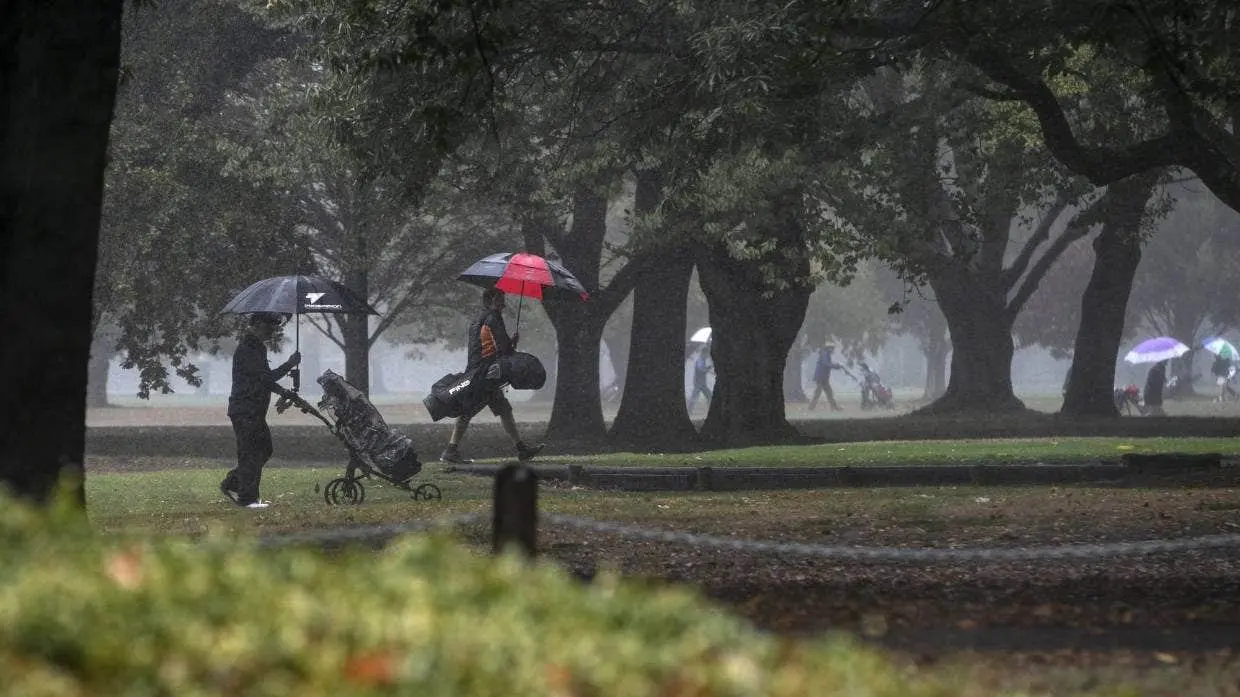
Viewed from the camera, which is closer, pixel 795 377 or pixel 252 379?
pixel 252 379

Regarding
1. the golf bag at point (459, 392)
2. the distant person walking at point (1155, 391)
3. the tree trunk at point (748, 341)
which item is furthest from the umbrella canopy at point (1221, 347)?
the golf bag at point (459, 392)

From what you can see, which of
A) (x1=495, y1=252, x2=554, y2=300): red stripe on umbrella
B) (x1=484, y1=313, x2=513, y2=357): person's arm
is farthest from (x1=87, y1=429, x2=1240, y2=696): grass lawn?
(x1=495, y1=252, x2=554, y2=300): red stripe on umbrella

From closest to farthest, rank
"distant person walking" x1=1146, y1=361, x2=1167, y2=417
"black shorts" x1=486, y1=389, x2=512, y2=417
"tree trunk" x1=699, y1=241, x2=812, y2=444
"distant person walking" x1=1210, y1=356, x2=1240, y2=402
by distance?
1. "black shorts" x1=486, y1=389, x2=512, y2=417
2. "tree trunk" x1=699, y1=241, x2=812, y2=444
3. "distant person walking" x1=1146, y1=361, x2=1167, y2=417
4. "distant person walking" x1=1210, y1=356, x2=1240, y2=402

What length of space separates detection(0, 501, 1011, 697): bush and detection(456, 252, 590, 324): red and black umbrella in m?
16.8

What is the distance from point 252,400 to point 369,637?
45.8 ft

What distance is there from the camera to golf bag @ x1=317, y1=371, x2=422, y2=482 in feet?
59.5

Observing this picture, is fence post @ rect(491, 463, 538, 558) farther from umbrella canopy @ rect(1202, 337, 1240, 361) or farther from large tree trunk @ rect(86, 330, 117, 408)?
large tree trunk @ rect(86, 330, 117, 408)

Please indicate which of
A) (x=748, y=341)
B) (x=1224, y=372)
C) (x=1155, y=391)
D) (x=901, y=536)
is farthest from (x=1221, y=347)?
(x=901, y=536)

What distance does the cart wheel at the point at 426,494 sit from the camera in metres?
18.0

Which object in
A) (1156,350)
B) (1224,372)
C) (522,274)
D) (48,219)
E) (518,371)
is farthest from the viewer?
(1224,372)

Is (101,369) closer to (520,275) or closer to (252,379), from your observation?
(520,275)

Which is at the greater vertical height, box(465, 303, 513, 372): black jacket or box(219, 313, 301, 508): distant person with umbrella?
box(465, 303, 513, 372): black jacket

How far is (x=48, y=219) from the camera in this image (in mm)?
9625

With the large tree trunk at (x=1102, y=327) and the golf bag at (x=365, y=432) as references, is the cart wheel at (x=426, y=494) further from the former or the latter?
the large tree trunk at (x=1102, y=327)
